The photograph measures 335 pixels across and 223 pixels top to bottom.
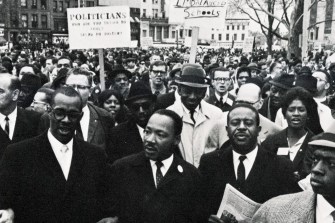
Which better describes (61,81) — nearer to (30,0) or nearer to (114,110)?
(114,110)

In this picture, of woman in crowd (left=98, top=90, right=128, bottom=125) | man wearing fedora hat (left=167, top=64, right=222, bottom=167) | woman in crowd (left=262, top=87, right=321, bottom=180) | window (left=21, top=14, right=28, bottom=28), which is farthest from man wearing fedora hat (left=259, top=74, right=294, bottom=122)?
window (left=21, top=14, right=28, bottom=28)

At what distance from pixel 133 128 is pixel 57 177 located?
66.7 inches

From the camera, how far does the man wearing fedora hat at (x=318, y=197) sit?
2381 millimetres

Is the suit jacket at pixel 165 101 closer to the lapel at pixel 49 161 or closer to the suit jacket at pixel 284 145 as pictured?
the suit jacket at pixel 284 145

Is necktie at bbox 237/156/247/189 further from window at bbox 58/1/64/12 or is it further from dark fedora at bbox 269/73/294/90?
window at bbox 58/1/64/12

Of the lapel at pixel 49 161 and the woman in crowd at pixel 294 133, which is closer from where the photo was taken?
the lapel at pixel 49 161

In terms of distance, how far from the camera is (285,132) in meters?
4.55

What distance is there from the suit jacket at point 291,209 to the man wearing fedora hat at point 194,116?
2.20m

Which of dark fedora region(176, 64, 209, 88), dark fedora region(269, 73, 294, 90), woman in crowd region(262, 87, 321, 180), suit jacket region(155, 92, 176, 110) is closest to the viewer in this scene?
woman in crowd region(262, 87, 321, 180)

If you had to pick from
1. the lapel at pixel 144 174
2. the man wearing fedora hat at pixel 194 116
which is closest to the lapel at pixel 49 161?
the lapel at pixel 144 174

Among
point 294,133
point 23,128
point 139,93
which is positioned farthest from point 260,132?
point 23,128

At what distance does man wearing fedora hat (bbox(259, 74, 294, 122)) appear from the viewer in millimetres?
6090

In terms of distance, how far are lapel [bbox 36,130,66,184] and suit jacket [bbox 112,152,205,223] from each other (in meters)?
0.44

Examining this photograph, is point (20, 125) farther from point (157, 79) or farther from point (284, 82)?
point (157, 79)
